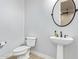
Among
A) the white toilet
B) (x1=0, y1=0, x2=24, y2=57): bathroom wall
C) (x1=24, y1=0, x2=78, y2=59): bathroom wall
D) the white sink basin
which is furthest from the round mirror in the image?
(x1=0, y1=0, x2=24, y2=57): bathroom wall

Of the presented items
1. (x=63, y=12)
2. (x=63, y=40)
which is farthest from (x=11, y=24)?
(x=63, y=40)

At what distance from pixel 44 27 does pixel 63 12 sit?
0.85 metres

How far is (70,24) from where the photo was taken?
251cm

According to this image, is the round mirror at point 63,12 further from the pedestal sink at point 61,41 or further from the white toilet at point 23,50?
the white toilet at point 23,50

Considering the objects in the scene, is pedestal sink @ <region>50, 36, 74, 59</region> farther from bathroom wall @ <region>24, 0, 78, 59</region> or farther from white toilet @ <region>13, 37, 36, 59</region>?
white toilet @ <region>13, 37, 36, 59</region>

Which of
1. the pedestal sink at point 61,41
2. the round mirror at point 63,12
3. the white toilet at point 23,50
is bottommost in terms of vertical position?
the white toilet at point 23,50

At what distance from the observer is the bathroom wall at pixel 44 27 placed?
2.51 meters

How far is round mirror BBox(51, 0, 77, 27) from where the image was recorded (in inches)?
97.5

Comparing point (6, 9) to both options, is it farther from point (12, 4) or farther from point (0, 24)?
point (0, 24)

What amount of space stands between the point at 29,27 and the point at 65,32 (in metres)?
1.59

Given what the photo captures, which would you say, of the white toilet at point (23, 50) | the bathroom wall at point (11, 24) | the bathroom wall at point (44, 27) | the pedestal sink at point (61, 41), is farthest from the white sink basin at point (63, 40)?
the bathroom wall at point (11, 24)

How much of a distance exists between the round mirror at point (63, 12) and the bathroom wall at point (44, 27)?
0.12 m

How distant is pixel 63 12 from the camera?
8.68ft

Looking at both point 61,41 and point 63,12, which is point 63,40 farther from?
point 63,12
